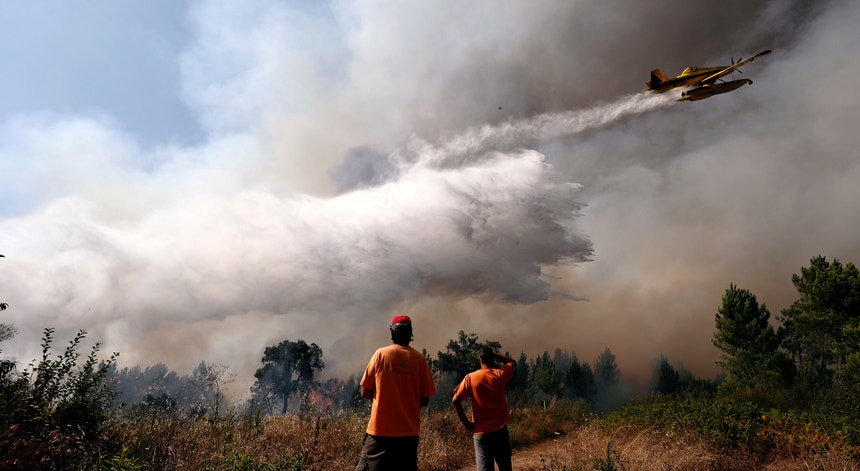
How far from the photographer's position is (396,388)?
4.34m

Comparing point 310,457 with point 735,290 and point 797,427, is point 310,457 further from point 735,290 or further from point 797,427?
point 735,290

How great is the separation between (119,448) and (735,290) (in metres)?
54.9

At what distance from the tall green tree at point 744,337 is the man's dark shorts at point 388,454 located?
165ft

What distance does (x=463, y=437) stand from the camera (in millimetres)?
12703

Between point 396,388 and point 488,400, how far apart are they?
2.32 m

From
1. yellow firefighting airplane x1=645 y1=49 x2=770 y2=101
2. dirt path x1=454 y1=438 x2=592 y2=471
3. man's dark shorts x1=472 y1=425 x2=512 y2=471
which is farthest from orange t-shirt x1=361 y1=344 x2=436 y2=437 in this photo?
yellow firefighting airplane x1=645 y1=49 x2=770 y2=101

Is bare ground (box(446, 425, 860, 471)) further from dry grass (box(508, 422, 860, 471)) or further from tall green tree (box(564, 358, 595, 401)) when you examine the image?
tall green tree (box(564, 358, 595, 401))

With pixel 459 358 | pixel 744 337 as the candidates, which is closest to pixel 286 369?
pixel 459 358

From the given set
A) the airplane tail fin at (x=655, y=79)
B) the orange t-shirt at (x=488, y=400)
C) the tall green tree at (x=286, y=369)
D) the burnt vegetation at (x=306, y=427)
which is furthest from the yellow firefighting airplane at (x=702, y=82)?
the tall green tree at (x=286, y=369)

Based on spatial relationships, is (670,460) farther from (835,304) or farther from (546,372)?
(546,372)

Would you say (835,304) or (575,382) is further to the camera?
(575,382)

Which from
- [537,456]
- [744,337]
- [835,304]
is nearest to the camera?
[537,456]

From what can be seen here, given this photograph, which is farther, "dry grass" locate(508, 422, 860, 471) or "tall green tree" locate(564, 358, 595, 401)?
"tall green tree" locate(564, 358, 595, 401)

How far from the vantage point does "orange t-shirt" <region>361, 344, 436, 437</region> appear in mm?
4234
